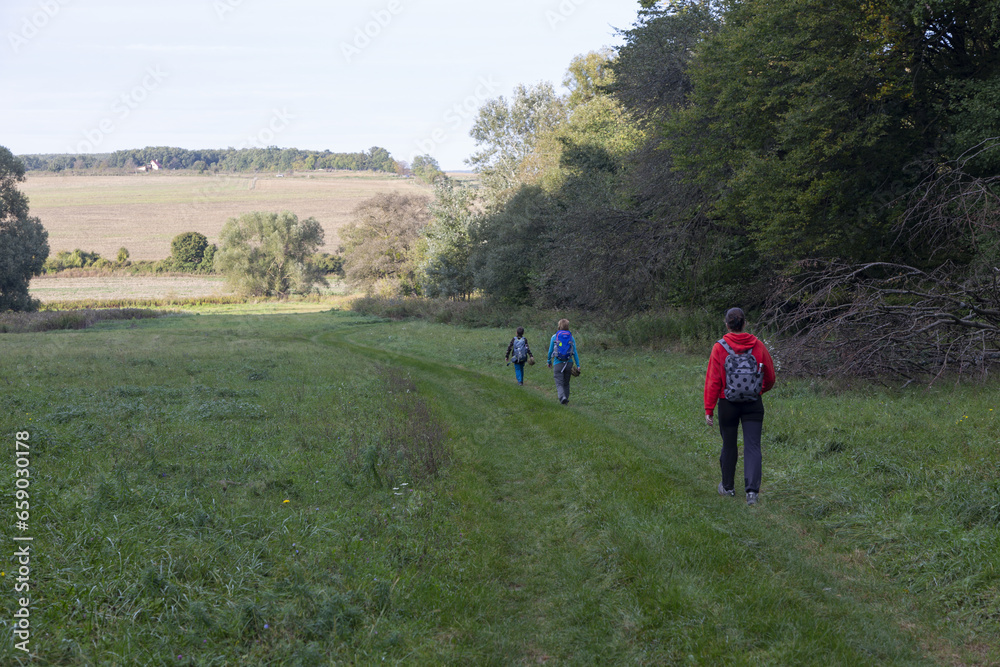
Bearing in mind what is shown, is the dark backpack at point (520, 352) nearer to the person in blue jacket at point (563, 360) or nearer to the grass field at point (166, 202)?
the person in blue jacket at point (563, 360)

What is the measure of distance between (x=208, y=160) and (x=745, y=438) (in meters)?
160

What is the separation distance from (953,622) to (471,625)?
350 centimetres

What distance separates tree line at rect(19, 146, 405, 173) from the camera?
147 m

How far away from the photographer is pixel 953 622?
15.2 ft

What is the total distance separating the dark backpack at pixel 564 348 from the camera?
14008 millimetres

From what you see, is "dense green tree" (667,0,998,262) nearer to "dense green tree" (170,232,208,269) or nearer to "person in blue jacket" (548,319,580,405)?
"person in blue jacket" (548,319,580,405)

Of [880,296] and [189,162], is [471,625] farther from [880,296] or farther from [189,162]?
[189,162]

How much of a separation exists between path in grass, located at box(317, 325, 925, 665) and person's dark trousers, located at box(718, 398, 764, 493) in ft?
1.03

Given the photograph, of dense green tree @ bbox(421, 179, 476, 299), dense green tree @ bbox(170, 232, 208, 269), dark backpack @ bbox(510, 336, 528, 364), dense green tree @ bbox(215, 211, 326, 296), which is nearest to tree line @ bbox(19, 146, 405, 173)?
dense green tree @ bbox(170, 232, 208, 269)

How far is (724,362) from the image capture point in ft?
24.3

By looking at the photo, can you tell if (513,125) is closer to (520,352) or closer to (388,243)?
(388,243)

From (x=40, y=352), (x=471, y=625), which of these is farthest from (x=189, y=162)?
(x=471, y=625)

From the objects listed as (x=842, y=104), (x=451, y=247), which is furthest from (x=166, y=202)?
(x=842, y=104)

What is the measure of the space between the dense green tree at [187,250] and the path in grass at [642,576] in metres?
99.0
